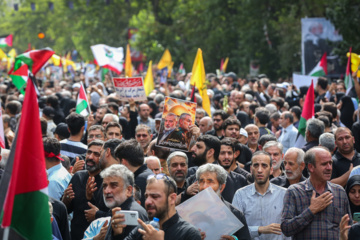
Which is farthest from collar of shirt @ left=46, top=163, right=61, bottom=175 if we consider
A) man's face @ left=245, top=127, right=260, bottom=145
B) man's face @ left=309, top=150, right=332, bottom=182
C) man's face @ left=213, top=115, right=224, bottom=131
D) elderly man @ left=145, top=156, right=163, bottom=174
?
man's face @ left=213, top=115, right=224, bottom=131

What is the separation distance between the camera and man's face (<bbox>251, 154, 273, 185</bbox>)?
7258mm

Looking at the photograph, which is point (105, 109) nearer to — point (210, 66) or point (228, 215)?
point (228, 215)

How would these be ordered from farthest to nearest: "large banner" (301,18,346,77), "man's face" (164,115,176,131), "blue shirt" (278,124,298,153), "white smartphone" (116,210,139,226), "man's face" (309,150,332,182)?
"large banner" (301,18,346,77) → "blue shirt" (278,124,298,153) → "man's face" (164,115,176,131) → "man's face" (309,150,332,182) → "white smartphone" (116,210,139,226)

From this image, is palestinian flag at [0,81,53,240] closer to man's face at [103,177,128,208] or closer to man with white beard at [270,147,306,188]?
man's face at [103,177,128,208]

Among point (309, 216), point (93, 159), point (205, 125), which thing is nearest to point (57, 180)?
point (93, 159)

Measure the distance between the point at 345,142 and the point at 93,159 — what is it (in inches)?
120

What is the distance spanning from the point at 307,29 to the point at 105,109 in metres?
17.9

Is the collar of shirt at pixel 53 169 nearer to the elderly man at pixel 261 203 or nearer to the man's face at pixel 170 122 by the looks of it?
the man's face at pixel 170 122

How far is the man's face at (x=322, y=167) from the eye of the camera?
253 inches

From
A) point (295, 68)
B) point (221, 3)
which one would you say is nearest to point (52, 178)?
point (295, 68)

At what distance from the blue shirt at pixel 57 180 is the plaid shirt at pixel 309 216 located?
8.56 ft

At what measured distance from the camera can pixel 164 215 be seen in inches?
212

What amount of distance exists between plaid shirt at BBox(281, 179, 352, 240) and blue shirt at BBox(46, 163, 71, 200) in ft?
8.56

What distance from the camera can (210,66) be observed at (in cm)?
3981
